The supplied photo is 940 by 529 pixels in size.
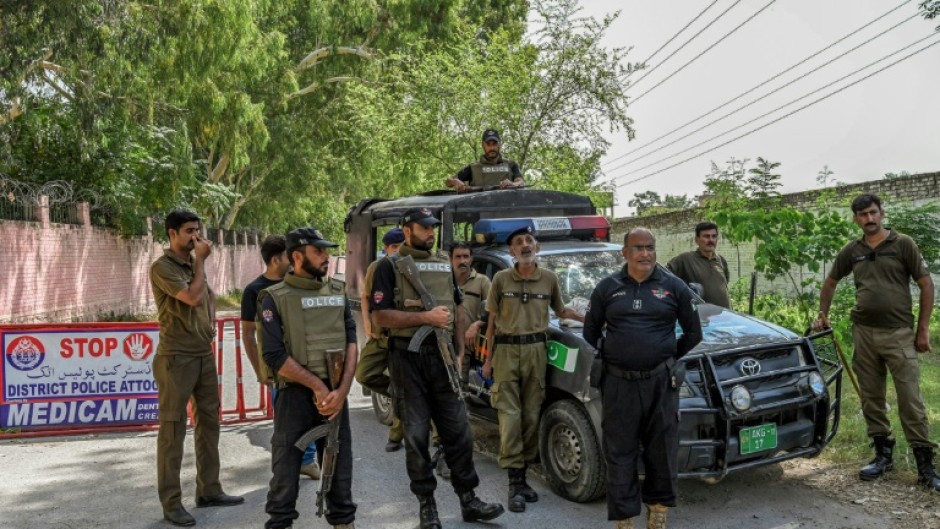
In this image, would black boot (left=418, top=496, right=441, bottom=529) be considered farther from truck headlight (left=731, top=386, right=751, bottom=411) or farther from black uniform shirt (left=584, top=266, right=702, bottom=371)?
truck headlight (left=731, top=386, right=751, bottom=411)

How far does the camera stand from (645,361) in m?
4.44

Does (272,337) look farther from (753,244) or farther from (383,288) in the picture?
(753,244)

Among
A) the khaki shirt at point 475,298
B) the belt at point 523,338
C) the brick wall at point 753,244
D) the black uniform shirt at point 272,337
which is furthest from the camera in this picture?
the brick wall at point 753,244

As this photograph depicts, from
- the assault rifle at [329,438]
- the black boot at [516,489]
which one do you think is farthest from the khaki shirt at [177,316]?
the black boot at [516,489]

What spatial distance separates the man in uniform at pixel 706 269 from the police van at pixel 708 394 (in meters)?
0.76

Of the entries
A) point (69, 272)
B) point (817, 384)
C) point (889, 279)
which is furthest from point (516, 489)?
point (69, 272)

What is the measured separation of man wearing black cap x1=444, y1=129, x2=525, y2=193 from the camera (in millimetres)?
8945

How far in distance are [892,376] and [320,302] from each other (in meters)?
4.17

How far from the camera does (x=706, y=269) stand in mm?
7039

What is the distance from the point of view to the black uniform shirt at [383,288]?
4859 mm

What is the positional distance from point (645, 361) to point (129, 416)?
5.37 metres

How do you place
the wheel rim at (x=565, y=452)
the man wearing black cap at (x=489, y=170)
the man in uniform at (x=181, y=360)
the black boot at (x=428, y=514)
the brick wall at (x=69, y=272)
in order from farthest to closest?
the brick wall at (x=69, y=272), the man wearing black cap at (x=489, y=170), the wheel rim at (x=565, y=452), the man in uniform at (x=181, y=360), the black boot at (x=428, y=514)

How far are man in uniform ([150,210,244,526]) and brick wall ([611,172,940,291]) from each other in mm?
7982

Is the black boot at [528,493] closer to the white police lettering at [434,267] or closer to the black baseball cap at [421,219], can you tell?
the white police lettering at [434,267]
